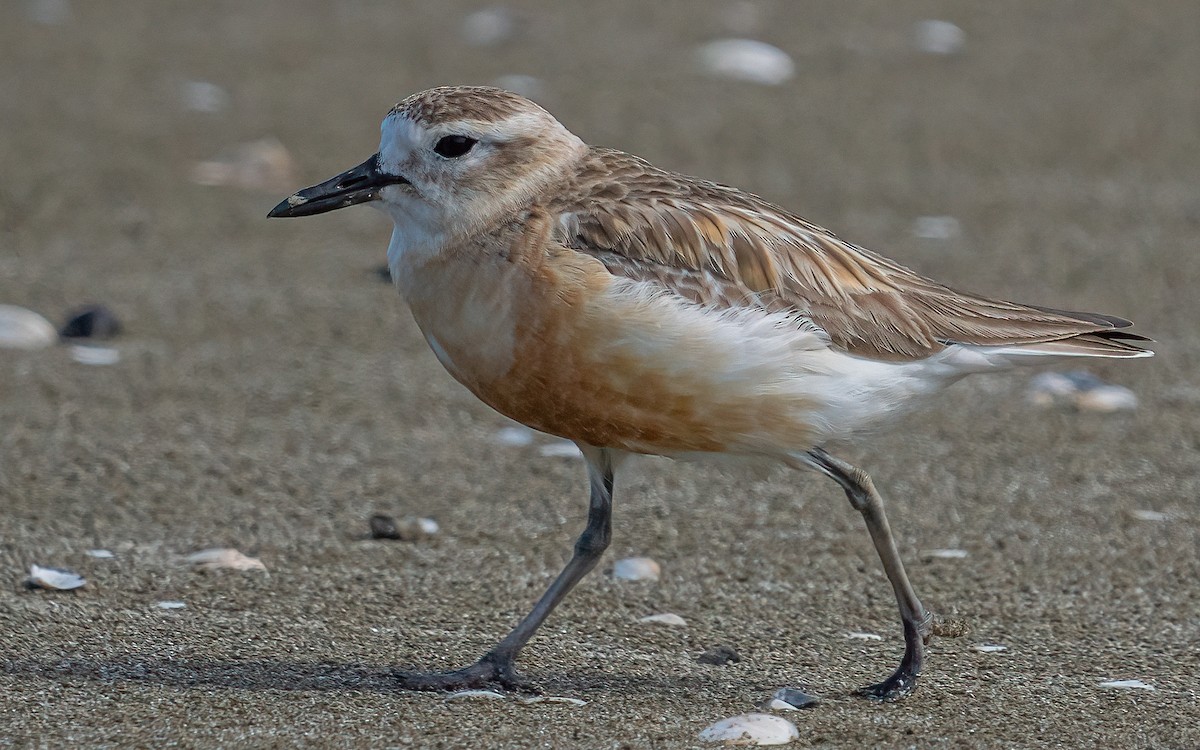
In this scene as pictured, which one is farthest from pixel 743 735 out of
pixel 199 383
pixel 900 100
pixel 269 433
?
pixel 900 100

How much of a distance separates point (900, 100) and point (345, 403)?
4.52 metres

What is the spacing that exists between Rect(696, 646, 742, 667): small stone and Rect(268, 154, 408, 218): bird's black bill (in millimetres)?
1454

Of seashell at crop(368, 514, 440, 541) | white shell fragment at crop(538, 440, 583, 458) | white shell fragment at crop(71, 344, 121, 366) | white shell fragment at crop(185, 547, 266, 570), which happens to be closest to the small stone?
seashell at crop(368, 514, 440, 541)

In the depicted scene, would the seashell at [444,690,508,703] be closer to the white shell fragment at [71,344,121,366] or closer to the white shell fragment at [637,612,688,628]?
the white shell fragment at [637,612,688,628]

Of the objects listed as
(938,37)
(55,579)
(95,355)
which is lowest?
(55,579)

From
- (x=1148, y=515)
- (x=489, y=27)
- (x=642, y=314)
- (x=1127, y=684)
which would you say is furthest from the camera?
(x=489, y=27)

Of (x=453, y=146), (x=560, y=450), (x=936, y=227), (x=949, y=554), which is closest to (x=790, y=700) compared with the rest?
(x=949, y=554)

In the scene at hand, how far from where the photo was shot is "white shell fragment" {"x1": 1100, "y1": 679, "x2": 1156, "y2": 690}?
4047 millimetres

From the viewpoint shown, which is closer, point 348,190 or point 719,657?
point 348,190

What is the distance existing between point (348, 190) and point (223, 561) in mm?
1263

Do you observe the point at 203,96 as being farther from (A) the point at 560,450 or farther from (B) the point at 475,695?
(B) the point at 475,695

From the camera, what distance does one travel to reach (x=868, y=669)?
4227mm

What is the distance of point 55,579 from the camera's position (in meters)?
4.54

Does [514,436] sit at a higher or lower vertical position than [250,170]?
lower
